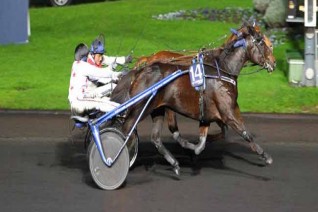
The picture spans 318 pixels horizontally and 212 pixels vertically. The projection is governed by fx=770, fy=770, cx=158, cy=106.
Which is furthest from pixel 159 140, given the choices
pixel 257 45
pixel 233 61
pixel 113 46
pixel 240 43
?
pixel 113 46

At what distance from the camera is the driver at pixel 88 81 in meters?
8.68

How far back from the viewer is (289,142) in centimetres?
1103

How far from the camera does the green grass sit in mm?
13359

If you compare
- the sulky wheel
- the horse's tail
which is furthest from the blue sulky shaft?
the horse's tail

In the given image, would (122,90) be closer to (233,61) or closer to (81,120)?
(81,120)

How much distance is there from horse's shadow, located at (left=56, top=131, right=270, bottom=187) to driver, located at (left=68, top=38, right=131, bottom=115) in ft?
2.97

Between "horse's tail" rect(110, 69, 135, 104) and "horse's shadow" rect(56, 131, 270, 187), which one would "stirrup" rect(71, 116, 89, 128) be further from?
"horse's shadow" rect(56, 131, 270, 187)

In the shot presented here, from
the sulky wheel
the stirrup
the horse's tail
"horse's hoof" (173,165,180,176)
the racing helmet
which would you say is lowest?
"horse's hoof" (173,165,180,176)

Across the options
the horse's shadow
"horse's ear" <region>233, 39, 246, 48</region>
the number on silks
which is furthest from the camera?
the horse's shadow

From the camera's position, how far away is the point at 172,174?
9.20 m

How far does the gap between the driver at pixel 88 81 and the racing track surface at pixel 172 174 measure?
906 mm

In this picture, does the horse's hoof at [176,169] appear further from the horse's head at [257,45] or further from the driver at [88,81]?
the horse's head at [257,45]

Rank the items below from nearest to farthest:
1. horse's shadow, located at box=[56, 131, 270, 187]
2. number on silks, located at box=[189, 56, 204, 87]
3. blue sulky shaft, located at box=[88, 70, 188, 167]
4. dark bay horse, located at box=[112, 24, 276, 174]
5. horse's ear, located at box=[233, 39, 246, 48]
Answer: blue sulky shaft, located at box=[88, 70, 188, 167] < number on silks, located at box=[189, 56, 204, 87] < dark bay horse, located at box=[112, 24, 276, 174] < horse's ear, located at box=[233, 39, 246, 48] < horse's shadow, located at box=[56, 131, 270, 187]

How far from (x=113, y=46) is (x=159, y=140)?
8394 mm
